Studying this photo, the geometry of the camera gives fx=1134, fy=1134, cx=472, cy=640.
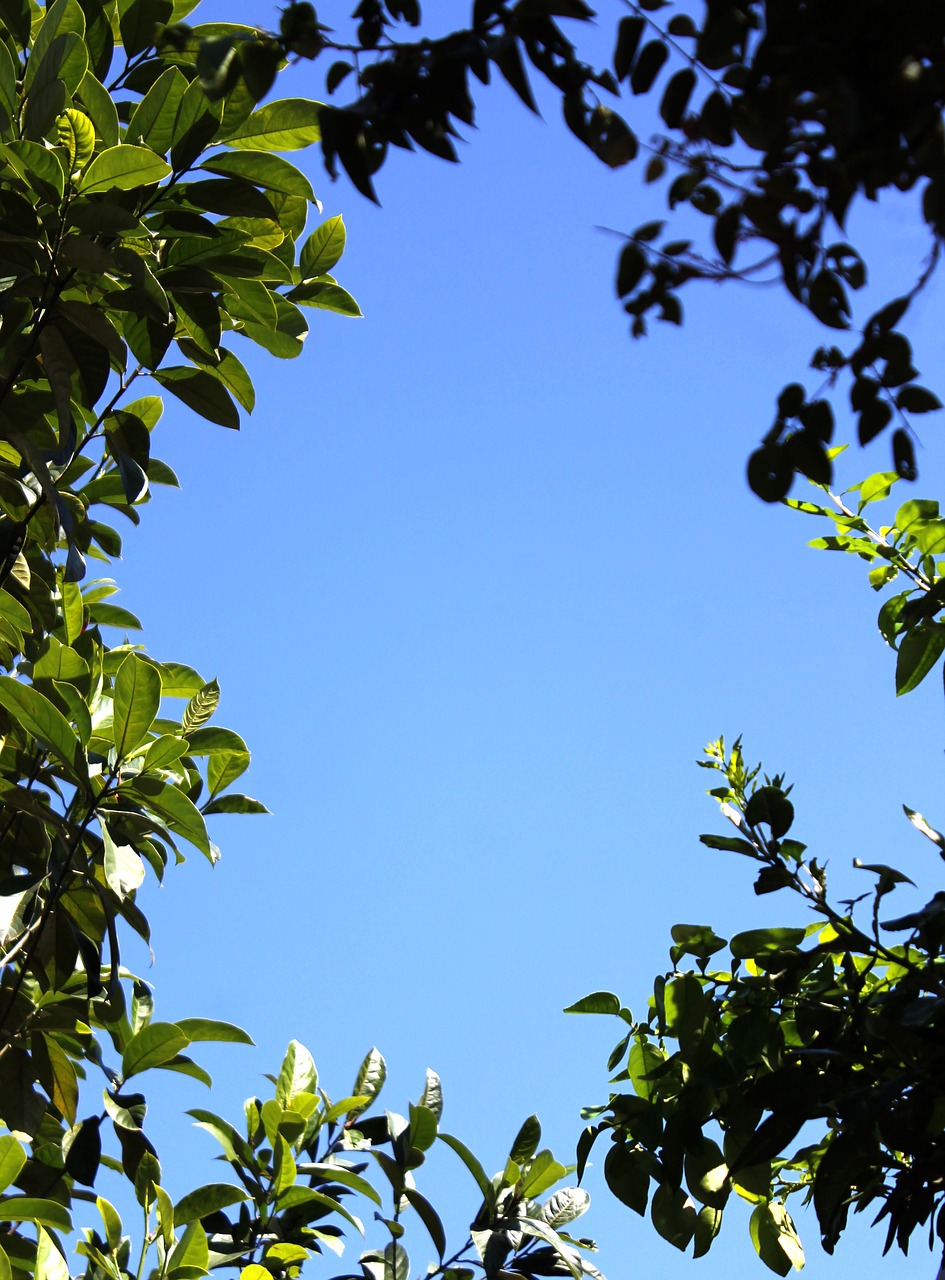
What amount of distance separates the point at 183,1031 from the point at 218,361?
1.48 m

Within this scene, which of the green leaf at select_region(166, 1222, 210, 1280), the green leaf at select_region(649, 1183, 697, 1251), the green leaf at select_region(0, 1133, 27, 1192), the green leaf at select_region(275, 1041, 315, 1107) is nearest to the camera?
the green leaf at select_region(649, 1183, 697, 1251)

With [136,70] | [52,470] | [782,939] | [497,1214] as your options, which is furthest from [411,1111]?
[136,70]

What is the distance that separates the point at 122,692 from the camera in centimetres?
227

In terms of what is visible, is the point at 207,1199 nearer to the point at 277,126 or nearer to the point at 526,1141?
the point at 526,1141

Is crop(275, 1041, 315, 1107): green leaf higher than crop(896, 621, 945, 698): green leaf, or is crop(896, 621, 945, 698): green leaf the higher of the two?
crop(896, 621, 945, 698): green leaf

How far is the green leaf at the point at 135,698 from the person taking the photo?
2.25m

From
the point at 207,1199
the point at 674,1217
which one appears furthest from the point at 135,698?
the point at 674,1217

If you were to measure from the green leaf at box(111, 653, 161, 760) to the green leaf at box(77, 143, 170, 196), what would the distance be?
888mm

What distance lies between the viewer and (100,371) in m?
2.31

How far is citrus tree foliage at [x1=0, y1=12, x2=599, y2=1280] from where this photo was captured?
7.02ft

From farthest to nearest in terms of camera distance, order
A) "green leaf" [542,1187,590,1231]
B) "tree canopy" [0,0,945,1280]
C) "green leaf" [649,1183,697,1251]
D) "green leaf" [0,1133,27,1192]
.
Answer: "green leaf" [542,1187,590,1231] < "green leaf" [0,1133,27,1192] < "green leaf" [649,1183,697,1251] < "tree canopy" [0,0,945,1280]

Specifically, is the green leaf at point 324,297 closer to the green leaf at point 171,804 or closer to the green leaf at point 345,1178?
the green leaf at point 171,804

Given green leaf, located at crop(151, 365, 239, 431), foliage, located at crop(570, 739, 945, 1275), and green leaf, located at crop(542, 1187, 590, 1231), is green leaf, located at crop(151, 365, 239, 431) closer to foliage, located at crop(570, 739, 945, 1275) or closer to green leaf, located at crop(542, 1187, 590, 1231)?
foliage, located at crop(570, 739, 945, 1275)

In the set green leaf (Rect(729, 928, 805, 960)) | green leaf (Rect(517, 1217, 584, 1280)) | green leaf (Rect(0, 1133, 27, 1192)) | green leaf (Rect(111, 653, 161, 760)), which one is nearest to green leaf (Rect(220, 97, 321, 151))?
green leaf (Rect(111, 653, 161, 760))
